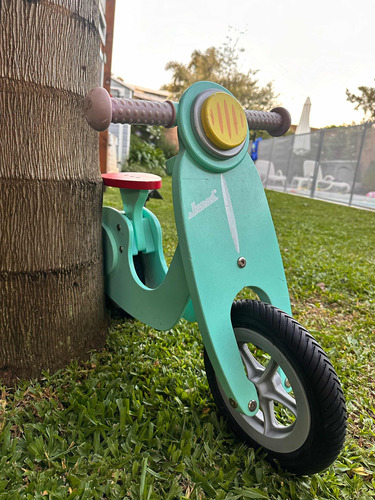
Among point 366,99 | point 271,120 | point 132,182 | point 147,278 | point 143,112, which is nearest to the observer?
point 143,112

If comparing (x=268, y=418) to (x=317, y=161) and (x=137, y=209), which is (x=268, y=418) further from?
(x=317, y=161)

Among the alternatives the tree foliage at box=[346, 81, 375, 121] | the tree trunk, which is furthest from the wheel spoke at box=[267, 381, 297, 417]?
the tree foliage at box=[346, 81, 375, 121]

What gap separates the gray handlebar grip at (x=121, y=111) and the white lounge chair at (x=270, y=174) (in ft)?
40.5

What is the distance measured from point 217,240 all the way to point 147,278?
2.53 ft

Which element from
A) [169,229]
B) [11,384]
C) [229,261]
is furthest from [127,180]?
[169,229]

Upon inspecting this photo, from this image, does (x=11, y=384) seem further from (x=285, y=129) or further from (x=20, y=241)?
(x=285, y=129)

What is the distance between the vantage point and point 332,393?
96cm

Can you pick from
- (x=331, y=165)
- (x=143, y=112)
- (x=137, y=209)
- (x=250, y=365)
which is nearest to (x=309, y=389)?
(x=250, y=365)

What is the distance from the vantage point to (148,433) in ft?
3.96

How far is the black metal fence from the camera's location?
862cm

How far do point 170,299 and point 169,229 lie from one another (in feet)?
9.49

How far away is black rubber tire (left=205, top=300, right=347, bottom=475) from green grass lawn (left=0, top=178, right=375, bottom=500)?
0.11 m

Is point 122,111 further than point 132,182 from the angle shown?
No

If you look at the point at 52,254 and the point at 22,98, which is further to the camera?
the point at 52,254
